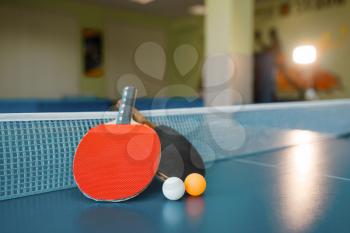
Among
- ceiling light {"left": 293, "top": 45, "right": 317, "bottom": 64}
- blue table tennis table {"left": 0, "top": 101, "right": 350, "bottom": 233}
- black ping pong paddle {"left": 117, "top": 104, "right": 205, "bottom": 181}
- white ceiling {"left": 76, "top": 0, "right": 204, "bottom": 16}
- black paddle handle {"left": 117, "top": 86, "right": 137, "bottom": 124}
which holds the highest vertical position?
white ceiling {"left": 76, "top": 0, "right": 204, "bottom": 16}

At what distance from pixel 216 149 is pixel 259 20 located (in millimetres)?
5465

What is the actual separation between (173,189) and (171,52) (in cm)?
801

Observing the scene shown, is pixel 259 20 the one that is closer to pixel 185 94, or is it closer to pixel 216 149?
pixel 185 94

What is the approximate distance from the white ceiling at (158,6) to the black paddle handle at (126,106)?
588cm

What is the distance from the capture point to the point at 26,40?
256 inches

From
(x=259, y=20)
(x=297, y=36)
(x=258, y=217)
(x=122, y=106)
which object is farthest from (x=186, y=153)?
(x=259, y=20)

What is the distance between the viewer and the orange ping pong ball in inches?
36.2

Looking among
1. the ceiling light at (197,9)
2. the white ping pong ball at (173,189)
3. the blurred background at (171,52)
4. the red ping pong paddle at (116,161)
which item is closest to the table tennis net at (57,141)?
the red ping pong paddle at (116,161)

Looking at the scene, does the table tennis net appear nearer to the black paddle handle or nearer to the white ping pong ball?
the black paddle handle

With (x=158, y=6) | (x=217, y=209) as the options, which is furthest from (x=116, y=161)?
(x=158, y=6)

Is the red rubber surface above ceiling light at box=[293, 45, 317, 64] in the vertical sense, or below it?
below

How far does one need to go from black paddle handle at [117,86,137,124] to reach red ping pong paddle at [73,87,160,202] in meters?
0.02

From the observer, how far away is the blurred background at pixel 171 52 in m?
4.19

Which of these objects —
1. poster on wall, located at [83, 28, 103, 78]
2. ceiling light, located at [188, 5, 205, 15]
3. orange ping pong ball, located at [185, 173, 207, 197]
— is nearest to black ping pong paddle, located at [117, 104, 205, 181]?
orange ping pong ball, located at [185, 173, 207, 197]
